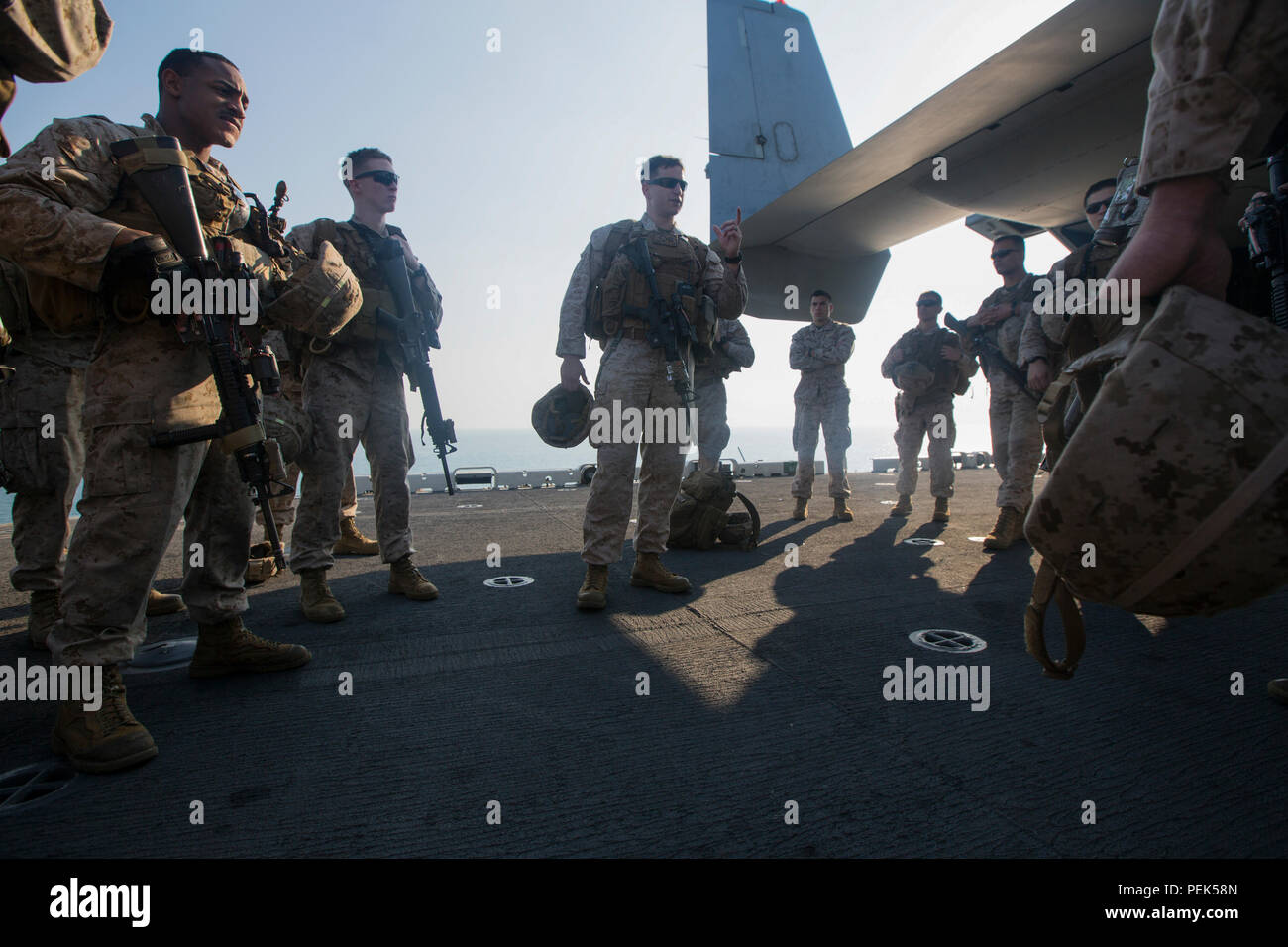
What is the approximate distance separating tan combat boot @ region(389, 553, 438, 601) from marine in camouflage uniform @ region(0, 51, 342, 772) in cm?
127

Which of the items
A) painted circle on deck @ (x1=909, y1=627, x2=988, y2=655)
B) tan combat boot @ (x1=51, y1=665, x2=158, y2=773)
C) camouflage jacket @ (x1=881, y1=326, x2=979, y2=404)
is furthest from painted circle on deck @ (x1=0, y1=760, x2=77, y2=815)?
camouflage jacket @ (x1=881, y1=326, x2=979, y2=404)

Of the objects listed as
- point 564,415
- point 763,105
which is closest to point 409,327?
point 564,415

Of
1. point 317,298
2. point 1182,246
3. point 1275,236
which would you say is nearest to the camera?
point 1182,246

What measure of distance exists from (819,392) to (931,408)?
3.16ft

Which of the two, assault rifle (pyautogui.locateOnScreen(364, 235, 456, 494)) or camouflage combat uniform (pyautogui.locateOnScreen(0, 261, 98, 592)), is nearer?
camouflage combat uniform (pyautogui.locateOnScreen(0, 261, 98, 592))

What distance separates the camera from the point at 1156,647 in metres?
2.06

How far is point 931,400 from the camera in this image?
17.4 ft

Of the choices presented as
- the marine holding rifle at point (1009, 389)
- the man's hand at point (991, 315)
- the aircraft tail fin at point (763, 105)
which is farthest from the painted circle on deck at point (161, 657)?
the aircraft tail fin at point (763, 105)

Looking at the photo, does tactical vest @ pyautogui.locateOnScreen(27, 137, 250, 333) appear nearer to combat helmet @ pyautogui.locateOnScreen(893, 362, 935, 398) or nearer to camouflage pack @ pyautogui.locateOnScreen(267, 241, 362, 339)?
camouflage pack @ pyautogui.locateOnScreen(267, 241, 362, 339)

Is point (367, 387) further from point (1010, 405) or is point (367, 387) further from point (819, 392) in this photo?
point (1010, 405)

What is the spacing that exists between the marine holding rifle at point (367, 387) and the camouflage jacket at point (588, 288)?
749mm

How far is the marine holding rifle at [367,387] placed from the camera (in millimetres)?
2721

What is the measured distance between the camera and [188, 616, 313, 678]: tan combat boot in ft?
6.48
